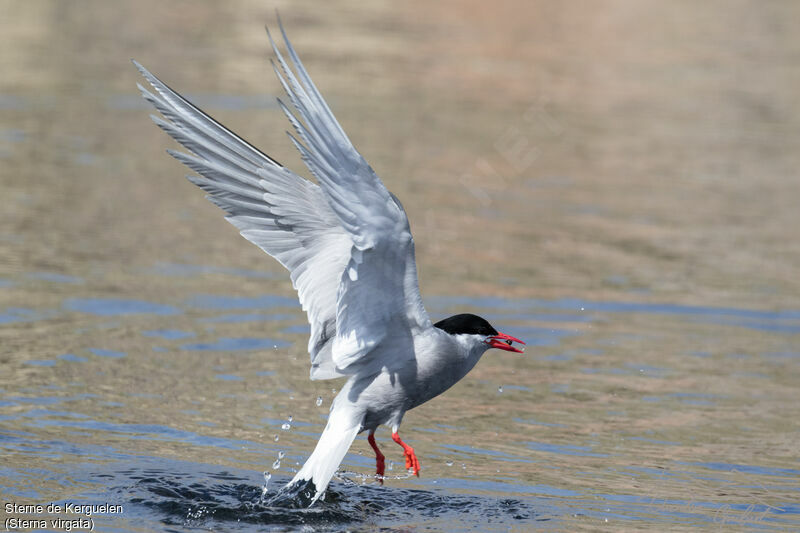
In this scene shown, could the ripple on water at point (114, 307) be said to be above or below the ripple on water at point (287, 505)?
above

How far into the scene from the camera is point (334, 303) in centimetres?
696

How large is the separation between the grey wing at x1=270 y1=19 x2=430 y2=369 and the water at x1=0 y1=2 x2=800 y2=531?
1155 millimetres

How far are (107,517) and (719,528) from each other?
3.42m

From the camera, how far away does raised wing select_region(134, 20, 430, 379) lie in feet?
18.7

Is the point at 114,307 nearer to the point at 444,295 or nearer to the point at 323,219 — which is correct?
the point at 444,295

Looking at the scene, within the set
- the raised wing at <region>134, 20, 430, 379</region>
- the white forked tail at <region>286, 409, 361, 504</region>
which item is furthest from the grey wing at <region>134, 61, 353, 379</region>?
the white forked tail at <region>286, 409, 361, 504</region>

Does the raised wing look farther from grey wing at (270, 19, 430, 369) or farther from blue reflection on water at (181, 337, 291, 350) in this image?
blue reflection on water at (181, 337, 291, 350)

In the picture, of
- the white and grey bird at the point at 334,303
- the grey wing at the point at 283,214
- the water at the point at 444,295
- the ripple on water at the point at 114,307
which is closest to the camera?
the white and grey bird at the point at 334,303

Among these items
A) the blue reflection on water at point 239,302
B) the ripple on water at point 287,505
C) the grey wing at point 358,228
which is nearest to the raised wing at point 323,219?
the grey wing at point 358,228

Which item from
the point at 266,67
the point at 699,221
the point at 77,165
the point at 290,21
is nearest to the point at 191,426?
the point at 77,165

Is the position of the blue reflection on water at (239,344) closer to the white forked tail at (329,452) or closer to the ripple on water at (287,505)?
the ripple on water at (287,505)

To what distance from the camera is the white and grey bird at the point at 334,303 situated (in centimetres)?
644

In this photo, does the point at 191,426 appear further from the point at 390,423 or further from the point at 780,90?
the point at 780,90

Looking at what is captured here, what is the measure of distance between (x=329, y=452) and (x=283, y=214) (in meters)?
1.38
